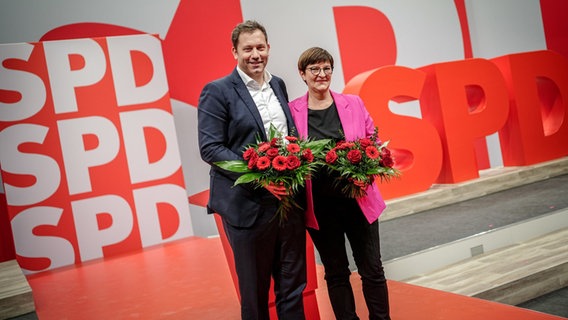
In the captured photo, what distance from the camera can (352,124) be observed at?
96.3 inches

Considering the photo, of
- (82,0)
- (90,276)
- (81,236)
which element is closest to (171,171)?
(81,236)

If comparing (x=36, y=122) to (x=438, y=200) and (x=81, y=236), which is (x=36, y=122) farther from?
(x=438, y=200)

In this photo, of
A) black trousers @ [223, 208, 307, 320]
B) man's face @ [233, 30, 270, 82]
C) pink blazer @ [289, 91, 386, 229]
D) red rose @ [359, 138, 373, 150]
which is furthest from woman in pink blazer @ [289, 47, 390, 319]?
man's face @ [233, 30, 270, 82]

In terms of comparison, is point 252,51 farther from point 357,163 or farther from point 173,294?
point 173,294

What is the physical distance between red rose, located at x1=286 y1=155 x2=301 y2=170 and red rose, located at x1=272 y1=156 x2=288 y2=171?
0.04 ft

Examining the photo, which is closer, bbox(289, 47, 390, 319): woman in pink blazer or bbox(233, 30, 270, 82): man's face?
bbox(233, 30, 270, 82): man's face

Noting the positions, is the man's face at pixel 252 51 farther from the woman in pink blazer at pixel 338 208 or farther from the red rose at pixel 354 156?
the red rose at pixel 354 156

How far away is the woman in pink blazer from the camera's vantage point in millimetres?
2416

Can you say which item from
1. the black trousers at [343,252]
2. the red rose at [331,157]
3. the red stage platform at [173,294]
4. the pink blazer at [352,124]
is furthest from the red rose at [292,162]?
the red stage platform at [173,294]

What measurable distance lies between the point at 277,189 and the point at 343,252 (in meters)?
0.67

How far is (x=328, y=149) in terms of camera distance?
7.55ft

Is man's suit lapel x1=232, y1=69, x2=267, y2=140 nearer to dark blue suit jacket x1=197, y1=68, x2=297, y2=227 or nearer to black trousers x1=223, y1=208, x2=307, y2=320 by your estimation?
dark blue suit jacket x1=197, y1=68, x2=297, y2=227

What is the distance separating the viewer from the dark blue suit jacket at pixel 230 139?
209cm

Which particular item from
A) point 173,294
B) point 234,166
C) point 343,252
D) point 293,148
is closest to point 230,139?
point 234,166
